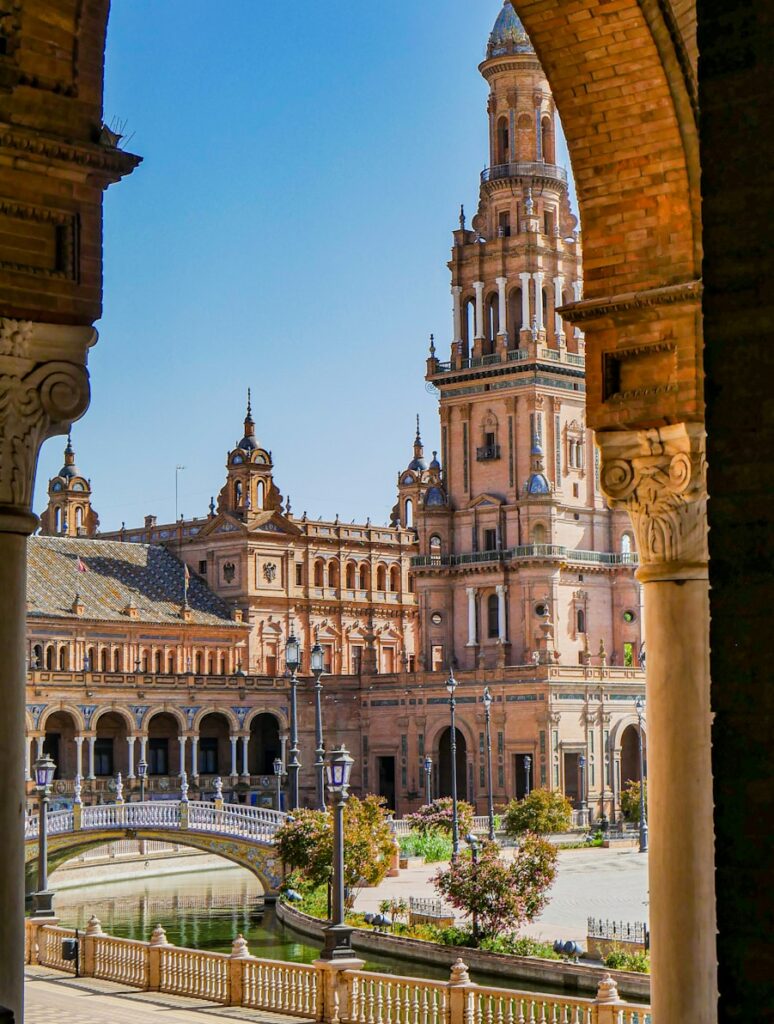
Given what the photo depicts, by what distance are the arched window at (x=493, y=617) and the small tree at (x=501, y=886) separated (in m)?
38.8

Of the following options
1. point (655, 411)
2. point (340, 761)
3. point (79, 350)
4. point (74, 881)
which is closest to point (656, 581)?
point (655, 411)

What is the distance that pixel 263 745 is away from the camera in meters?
77.8

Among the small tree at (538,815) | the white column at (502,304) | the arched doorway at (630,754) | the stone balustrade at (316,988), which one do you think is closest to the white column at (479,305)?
the white column at (502,304)

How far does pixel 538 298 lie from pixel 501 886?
4329 cm

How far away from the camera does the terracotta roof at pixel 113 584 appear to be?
71.9m

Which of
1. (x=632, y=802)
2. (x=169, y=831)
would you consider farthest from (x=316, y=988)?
(x=632, y=802)

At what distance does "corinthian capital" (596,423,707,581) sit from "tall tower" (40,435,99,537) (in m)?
78.8

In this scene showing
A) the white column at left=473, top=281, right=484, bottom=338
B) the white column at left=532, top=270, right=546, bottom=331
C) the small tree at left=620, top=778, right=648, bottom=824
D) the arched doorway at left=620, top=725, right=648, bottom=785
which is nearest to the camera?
the small tree at left=620, top=778, right=648, bottom=824

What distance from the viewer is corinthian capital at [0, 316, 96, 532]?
7.67 meters

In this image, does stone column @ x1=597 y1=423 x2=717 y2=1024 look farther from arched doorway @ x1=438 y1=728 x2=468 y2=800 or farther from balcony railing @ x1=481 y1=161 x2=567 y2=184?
balcony railing @ x1=481 y1=161 x2=567 y2=184

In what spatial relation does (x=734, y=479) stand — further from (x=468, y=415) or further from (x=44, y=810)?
(x=468, y=415)

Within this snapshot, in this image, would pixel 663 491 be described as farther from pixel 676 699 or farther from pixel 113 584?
pixel 113 584

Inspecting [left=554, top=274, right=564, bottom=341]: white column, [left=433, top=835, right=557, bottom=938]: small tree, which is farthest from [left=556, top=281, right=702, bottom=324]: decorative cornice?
[left=554, top=274, right=564, bottom=341]: white column

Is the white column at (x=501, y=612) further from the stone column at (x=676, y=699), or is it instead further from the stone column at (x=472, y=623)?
the stone column at (x=676, y=699)
